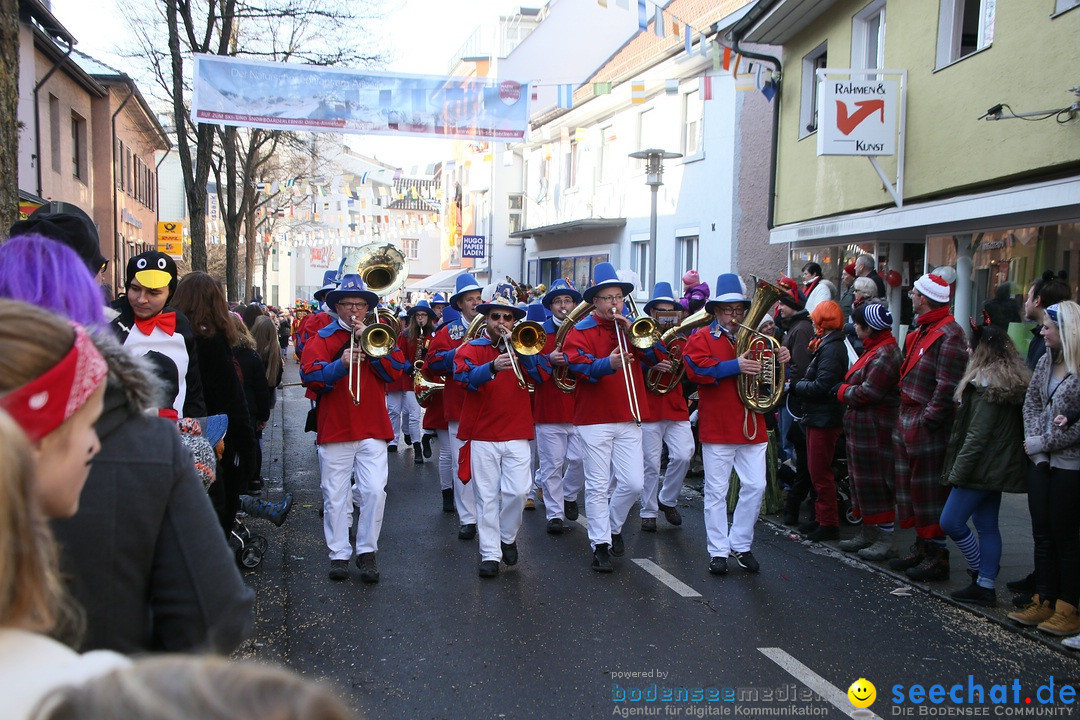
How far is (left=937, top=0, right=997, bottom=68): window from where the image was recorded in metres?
10.5

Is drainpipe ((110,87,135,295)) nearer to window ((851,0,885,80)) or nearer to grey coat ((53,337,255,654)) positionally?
window ((851,0,885,80))

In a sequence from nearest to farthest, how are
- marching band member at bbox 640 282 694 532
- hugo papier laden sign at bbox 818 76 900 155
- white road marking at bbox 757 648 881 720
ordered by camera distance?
1. white road marking at bbox 757 648 881 720
2. marching band member at bbox 640 282 694 532
3. hugo papier laden sign at bbox 818 76 900 155

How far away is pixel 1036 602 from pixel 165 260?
17.4ft

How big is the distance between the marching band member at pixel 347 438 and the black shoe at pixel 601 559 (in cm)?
156

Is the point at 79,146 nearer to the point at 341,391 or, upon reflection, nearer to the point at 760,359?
the point at 341,391

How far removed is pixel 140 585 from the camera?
2031mm

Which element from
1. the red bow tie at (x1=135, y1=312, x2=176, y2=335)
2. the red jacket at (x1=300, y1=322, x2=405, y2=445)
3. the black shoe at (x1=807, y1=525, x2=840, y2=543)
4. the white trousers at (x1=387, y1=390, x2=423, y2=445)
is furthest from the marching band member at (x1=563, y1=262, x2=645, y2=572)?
the white trousers at (x1=387, y1=390, x2=423, y2=445)

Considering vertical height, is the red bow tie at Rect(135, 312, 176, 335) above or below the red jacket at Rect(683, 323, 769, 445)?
above

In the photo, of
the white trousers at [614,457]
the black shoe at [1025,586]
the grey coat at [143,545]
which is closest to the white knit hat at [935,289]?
the black shoe at [1025,586]

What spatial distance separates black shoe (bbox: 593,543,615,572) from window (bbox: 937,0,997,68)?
7025mm

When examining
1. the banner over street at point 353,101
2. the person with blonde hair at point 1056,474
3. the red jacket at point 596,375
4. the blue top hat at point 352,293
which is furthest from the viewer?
the banner over street at point 353,101

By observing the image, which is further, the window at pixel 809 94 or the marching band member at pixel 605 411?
the window at pixel 809 94

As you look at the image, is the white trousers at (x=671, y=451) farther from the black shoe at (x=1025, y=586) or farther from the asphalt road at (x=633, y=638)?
the black shoe at (x=1025, y=586)

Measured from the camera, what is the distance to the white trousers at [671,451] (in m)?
8.46
